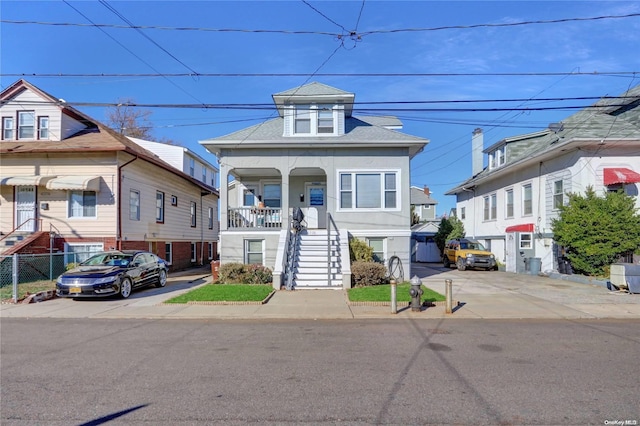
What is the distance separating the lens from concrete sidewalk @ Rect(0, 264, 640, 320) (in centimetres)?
1031

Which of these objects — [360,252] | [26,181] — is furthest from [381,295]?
[26,181]

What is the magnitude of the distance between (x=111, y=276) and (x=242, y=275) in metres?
4.62

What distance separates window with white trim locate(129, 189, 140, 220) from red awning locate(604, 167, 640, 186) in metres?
21.0

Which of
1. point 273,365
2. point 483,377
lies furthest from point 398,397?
point 273,365

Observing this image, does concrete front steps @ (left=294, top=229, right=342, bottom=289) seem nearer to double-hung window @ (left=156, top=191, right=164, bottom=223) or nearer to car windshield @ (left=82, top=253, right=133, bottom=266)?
car windshield @ (left=82, top=253, right=133, bottom=266)

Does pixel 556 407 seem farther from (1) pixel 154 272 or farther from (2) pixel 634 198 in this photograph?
(2) pixel 634 198

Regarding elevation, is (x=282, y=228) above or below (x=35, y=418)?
above

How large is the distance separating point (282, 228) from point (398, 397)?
13.3 m

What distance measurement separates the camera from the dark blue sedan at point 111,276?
12422 millimetres

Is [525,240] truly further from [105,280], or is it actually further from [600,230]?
[105,280]

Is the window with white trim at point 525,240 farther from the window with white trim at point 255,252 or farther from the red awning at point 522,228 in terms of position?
the window with white trim at point 255,252

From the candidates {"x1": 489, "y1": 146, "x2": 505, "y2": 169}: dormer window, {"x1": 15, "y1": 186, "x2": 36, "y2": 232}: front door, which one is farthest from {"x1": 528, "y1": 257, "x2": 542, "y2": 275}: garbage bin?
{"x1": 15, "y1": 186, "x2": 36, "y2": 232}: front door

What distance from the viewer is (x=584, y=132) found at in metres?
19.5

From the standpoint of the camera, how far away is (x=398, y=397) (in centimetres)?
480
